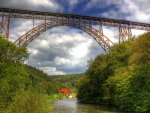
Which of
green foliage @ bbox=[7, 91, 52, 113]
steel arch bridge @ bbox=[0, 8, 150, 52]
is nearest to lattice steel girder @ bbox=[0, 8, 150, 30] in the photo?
steel arch bridge @ bbox=[0, 8, 150, 52]

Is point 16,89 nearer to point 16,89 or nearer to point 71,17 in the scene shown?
point 16,89

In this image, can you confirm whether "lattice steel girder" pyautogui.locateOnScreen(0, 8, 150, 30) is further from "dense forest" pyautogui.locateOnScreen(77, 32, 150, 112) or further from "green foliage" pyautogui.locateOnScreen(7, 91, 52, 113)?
"green foliage" pyautogui.locateOnScreen(7, 91, 52, 113)

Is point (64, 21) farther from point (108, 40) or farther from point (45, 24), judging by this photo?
point (108, 40)

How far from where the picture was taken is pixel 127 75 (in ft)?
155

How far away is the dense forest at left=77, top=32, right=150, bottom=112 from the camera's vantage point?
138 feet

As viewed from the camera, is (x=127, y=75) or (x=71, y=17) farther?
(x=71, y=17)

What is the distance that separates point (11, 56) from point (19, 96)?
17.6 metres

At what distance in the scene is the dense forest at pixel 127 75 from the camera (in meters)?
42.1

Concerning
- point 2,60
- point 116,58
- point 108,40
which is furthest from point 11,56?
point 108,40

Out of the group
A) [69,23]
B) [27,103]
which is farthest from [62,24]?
[27,103]

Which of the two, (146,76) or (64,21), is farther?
(64,21)

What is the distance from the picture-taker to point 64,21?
59.5 metres

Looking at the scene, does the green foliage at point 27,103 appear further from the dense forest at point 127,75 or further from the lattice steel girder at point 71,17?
the lattice steel girder at point 71,17

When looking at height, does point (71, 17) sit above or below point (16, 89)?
above
